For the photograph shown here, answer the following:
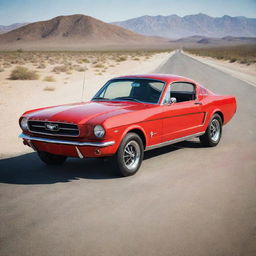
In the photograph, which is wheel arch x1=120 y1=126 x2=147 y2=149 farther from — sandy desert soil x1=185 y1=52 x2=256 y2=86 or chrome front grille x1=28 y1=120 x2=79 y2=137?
sandy desert soil x1=185 y1=52 x2=256 y2=86

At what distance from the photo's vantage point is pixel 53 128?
5488 millimetres

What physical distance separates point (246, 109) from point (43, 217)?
9759 millimetres

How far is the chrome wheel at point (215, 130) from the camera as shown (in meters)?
7.70

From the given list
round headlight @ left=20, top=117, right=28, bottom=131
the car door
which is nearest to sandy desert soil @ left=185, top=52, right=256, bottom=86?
the car door

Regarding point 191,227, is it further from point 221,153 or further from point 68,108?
point 221,153

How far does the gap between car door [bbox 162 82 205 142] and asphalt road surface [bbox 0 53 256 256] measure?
0.48 metres

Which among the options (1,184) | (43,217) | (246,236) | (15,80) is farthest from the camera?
(15,80)

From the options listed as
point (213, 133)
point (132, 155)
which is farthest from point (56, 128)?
point (213, 133)

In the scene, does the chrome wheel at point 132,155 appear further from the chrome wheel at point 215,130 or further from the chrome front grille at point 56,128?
the chrome wheel at point 215,130

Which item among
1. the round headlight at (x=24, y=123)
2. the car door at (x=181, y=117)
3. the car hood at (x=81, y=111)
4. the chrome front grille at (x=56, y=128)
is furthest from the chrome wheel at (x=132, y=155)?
the round headlight at (x=24, y=123)

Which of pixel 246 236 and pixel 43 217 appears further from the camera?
pixel 43 217

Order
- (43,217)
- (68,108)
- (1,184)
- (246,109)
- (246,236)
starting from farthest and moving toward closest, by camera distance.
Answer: (246,109) → (68,108) → (1,184) → (43,217) → (246,236)

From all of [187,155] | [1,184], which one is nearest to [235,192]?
[187,155]

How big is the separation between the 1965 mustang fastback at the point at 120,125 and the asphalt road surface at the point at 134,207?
42cm
